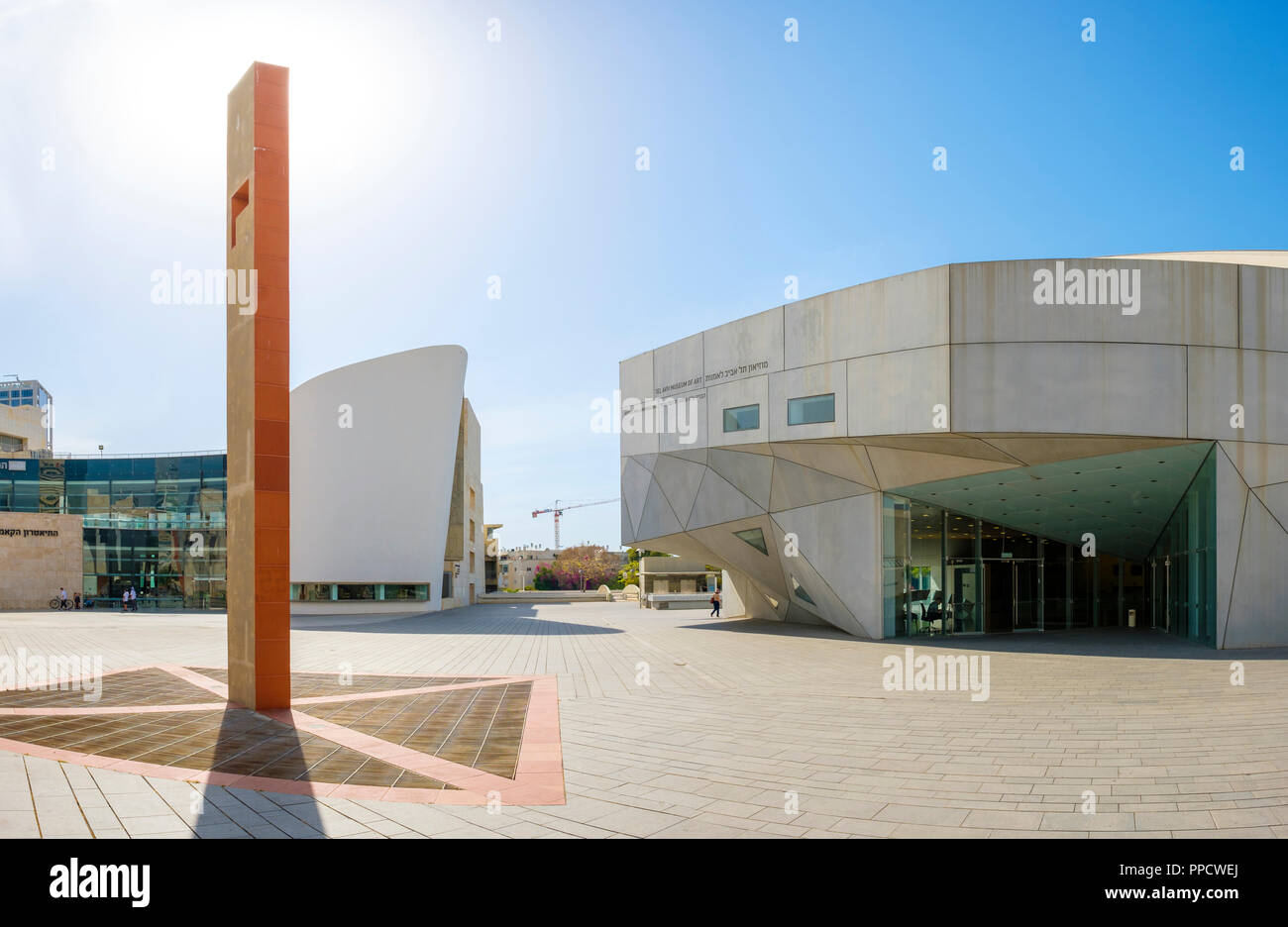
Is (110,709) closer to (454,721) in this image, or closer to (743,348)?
(454,721)

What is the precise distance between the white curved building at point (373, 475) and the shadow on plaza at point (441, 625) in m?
1.70

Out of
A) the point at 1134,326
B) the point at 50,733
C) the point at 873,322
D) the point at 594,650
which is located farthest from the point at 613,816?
the point at 1134,326

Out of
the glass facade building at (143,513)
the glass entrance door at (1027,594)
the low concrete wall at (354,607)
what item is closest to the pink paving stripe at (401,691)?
the glass entrance door at (1027,594)

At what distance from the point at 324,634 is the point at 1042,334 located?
2109 cm

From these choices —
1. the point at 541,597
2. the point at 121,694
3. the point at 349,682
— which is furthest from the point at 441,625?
the point at 541,597

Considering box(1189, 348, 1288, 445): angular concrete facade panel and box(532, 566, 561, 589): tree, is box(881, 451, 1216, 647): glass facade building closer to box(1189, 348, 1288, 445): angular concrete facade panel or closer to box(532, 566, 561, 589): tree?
box(1189, 348, 1288, 445): angular concrete facade panel

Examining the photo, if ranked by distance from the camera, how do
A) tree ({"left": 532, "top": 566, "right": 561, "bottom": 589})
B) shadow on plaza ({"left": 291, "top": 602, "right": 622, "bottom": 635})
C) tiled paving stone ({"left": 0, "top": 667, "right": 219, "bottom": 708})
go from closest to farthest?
1. tiled paving stone ({"left": 0, "top": 667, "right": 219, "bottom": 708})
2. shadow on plaza ({"left": 291, "top": 602, "right": 622, "bottom": 635})
3. tree ({"left": 532, "top": 566, "right": 561, "bottom": 589})

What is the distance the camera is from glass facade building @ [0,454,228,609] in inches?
1647

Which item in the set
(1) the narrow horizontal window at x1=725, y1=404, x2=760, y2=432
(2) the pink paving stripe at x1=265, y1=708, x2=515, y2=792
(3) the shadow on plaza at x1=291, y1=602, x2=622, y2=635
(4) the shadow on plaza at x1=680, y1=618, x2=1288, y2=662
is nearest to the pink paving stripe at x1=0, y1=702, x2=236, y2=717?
(2) the pink paving stripe at x1=265, y1=708, x2=515, y2=792

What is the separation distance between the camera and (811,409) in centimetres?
2053

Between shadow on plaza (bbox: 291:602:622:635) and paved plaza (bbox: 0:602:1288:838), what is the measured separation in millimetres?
8610

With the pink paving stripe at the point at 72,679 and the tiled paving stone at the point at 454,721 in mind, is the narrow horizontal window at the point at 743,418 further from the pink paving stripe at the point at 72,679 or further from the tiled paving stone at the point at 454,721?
the pink paving stripe at the point at 72,679

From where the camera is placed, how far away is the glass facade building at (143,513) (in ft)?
137
